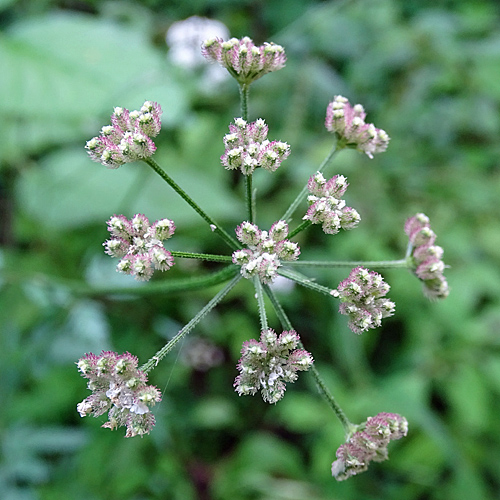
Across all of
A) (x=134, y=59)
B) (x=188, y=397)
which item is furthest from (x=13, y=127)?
(x=188, y=397)

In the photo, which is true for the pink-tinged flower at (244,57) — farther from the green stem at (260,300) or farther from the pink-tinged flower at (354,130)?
the green stem at (260,300)

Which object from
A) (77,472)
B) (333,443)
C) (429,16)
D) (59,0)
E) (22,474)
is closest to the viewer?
(22,474)

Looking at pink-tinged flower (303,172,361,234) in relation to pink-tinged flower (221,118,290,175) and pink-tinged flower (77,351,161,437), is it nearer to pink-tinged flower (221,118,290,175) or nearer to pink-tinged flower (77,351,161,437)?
pink-tinged flower (221,118,290,175)

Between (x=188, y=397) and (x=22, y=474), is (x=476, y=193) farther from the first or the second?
(x=22, y=474)

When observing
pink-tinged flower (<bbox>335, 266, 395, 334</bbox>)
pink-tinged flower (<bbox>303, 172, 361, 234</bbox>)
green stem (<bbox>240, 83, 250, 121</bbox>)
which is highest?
green stem (<bbox>240, 83, 250, 121</bbox>)

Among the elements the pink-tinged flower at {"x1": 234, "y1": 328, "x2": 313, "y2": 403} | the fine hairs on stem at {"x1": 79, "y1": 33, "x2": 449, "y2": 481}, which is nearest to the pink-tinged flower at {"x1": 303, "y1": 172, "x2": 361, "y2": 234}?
the fine hairs on stem at {"x1": 79, "y1": 33, "x2": 449, "y2": 481}

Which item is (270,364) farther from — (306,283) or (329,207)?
(329,207)

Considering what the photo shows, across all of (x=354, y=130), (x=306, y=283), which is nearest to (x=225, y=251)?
(x=354, y=130)
